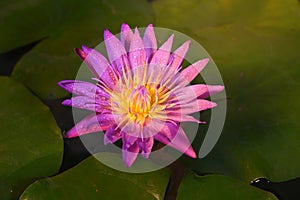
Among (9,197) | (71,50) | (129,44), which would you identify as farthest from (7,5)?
(9,197)

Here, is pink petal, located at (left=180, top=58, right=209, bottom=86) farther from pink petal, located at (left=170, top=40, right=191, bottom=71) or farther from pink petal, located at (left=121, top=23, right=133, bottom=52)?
pink petal, located at (left=121, top=23, right=133, bottom=52)

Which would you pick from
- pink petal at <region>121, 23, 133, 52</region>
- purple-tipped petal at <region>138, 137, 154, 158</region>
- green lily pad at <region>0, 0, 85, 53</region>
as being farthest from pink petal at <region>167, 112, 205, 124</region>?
green lily pad at <region>0, 0, 85, 53</region>

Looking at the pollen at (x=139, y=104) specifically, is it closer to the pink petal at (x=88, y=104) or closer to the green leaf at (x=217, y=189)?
the pink petal at (x=88, y=104)

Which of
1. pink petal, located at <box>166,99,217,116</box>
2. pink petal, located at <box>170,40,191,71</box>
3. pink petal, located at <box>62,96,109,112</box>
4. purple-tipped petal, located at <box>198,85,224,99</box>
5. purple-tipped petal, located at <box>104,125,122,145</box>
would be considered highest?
pink petal, located at <box>170,40,191,71</box>

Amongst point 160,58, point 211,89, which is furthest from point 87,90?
point 211,89

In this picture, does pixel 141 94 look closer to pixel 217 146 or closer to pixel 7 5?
pixel 217 146

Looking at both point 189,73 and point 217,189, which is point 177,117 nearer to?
point 189,73

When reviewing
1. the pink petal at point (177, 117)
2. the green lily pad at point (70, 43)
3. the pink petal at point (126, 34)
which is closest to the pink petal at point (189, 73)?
the pink petal at point (177, 117)
